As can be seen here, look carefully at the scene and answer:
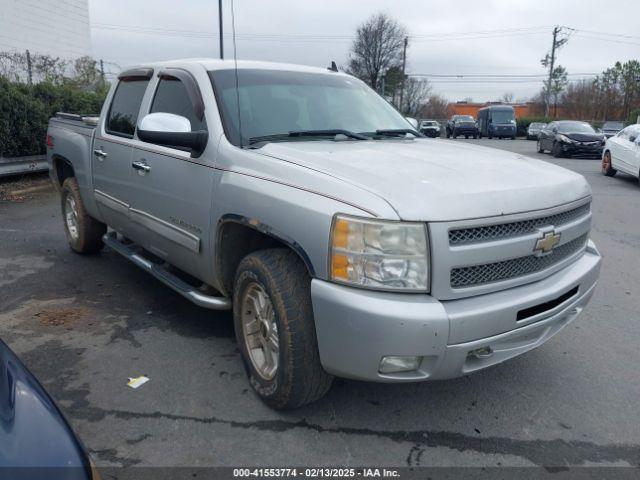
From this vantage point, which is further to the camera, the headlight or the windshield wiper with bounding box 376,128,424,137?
the windshield wiper with bounding box 376,128,424,137

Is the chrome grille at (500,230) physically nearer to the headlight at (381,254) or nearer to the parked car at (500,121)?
the headlight at (381,254)

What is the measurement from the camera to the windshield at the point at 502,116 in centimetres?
3953

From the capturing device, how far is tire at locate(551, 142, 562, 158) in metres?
20.6

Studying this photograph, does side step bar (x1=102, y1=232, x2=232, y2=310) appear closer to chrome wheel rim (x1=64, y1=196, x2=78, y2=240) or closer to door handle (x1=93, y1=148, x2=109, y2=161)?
door handle (x1=93, y1=148, x2=109, y2=161)

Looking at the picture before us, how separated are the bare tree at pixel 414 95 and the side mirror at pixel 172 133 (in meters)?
65.1

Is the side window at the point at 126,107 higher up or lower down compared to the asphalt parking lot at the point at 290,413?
higher up

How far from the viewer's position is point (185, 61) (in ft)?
13.3

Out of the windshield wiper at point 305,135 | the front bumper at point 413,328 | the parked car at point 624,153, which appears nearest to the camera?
A: the front bumper at point 413,328

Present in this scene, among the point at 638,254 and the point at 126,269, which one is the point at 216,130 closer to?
the point at 126,269

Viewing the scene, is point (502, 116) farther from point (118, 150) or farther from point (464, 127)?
point (118, 150)

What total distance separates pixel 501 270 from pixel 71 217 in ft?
16.2

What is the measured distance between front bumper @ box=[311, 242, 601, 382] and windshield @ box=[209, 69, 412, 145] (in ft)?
4.52

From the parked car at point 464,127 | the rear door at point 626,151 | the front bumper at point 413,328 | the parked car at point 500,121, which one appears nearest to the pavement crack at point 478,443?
the front bumper at point 413,328

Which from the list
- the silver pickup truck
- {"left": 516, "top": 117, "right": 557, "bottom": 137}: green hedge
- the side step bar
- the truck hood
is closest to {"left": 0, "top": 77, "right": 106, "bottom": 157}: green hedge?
the side step bar
